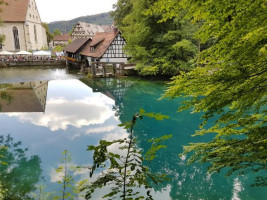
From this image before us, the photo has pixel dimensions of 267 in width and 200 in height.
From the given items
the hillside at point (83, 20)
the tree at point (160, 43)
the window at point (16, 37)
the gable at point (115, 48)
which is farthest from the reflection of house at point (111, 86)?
the hillside at point (83, 20)

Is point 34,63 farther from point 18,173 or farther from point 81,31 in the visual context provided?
point 81,31

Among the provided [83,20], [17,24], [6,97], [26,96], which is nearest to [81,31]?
[17,24]

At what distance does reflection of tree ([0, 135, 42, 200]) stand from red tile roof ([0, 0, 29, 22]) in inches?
1614

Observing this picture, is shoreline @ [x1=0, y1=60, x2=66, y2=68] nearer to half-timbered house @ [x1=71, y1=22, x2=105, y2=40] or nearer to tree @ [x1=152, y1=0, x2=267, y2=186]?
tree @ [x1=152, y1=0, x2=267, y2=186]

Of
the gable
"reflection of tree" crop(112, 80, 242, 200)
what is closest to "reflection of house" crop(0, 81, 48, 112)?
"reflection of tree" crop(112, 80, 242, 200)

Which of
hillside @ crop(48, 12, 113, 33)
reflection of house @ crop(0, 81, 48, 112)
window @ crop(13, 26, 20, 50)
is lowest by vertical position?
reflection of house @ crop(0, 81, 48, 112)

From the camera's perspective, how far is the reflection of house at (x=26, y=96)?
13.8 m

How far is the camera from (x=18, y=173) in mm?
7039

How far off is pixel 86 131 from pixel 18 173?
3.88 m

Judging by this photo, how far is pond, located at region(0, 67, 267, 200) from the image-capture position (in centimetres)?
650

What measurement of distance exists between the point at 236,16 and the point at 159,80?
1919 cm

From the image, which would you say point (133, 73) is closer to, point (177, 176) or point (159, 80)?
point (159, 80)

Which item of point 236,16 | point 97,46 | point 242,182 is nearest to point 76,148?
point 242,182

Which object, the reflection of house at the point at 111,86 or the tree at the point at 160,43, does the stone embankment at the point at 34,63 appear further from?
the tree at the point at 160,43
